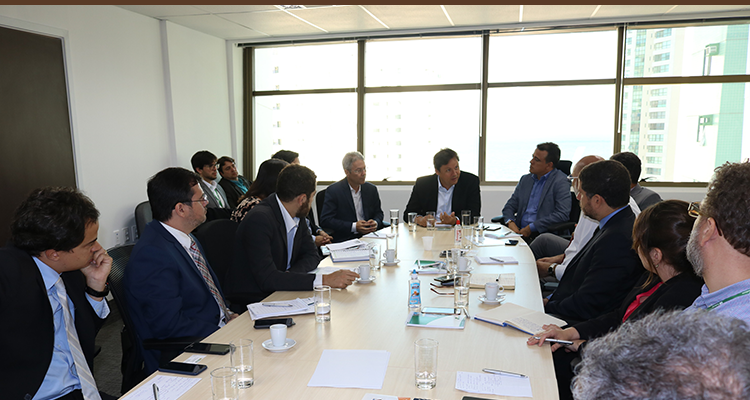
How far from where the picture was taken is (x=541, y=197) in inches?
201

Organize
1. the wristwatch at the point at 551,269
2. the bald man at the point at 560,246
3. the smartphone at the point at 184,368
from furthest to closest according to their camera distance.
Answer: the wristwatch at the point at 551,269
the bald man at the point at 560,246
the smartphone at the point at 184,368

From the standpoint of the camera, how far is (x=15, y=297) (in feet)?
5.29

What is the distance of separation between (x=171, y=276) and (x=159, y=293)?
93 mm

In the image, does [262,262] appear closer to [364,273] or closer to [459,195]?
[364,273]

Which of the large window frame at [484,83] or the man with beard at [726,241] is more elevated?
the large window frame at [484,83]

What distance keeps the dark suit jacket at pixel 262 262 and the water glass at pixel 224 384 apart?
113 cm

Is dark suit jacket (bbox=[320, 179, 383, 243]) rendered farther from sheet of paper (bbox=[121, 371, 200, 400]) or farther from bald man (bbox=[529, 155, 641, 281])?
sheet of paper (bbox=[121, 371, 200, 400])

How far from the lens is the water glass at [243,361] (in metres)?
1.50

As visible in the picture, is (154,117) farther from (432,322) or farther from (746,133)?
(746,133)

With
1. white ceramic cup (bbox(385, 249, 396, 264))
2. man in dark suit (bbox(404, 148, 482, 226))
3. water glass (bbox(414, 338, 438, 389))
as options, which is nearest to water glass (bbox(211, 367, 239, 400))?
water glass (bbox(414, 338, 438, 389))

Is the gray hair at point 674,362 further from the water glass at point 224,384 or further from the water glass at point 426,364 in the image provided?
the water glass at point 224,384

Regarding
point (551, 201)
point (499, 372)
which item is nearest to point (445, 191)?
point (551, 201)

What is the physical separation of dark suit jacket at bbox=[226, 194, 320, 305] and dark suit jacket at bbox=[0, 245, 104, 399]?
41.3 inches

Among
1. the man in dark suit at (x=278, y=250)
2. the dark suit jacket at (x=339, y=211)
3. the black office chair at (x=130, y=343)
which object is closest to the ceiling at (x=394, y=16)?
the dark suit jacket at (x=339, y=211)
